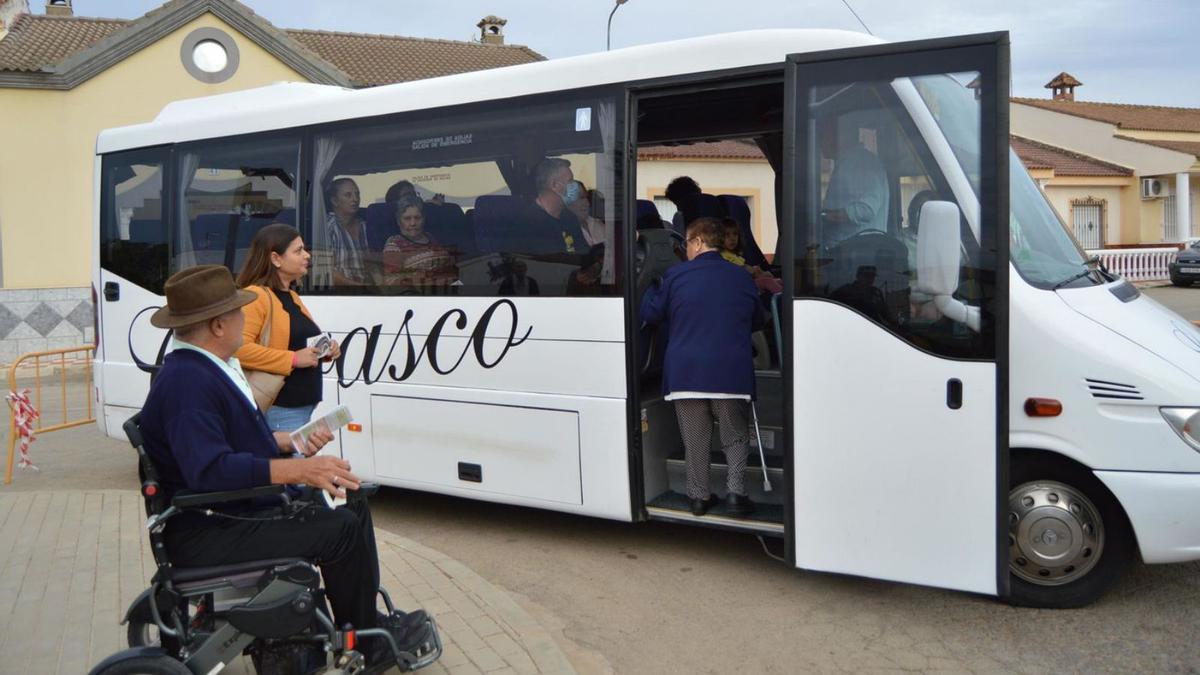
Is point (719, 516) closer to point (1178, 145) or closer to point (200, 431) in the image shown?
point (200, 431)

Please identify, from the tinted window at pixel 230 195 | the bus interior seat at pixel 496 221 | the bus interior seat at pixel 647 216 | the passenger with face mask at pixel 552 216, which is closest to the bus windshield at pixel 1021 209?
the passenger with face mask at pixel 552 216

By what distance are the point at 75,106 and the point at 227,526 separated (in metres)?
19.7

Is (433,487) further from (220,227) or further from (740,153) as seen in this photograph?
(740,153)

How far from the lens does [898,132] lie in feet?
16.9

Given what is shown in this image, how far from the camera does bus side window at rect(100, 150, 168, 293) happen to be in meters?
8.40

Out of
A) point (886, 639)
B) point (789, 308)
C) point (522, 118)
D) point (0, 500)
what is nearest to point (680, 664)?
point (886, 639)

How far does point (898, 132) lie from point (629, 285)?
5.55 feet

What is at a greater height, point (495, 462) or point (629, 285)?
point (629, 285)

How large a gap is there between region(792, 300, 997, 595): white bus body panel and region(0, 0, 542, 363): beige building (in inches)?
702

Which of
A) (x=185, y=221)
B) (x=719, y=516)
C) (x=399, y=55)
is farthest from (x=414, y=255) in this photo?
(x=399, y=55)

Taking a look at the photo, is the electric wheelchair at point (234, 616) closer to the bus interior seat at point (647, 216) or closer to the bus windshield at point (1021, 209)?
the bus windshield at point (1021, 209)

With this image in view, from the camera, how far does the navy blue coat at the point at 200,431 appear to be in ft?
11.8

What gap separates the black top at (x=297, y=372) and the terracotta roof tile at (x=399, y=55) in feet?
68.5

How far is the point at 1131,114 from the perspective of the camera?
149 ft
